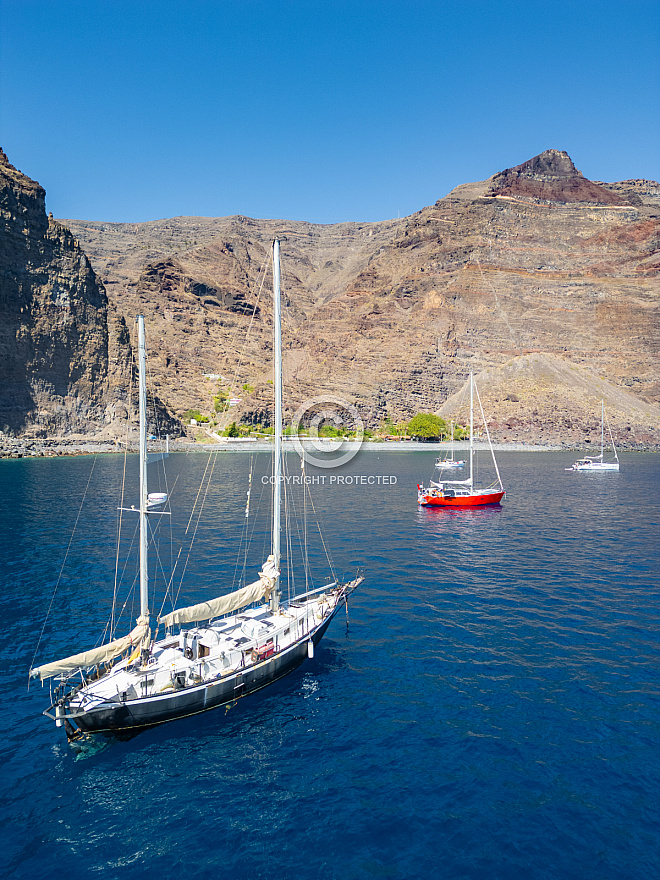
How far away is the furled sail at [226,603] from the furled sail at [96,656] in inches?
43.8

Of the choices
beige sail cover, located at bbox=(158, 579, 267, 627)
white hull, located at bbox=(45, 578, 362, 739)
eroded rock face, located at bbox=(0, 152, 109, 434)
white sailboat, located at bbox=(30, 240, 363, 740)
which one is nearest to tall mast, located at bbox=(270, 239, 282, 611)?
white sailboat, located at bbox=(30, 240, 363, 740)

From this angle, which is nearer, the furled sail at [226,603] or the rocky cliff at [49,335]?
the furled sail at [226,603]

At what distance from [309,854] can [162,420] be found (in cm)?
18784

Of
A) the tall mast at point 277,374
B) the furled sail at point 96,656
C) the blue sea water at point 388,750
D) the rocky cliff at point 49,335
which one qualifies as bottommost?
the blue sea water at point 388,750

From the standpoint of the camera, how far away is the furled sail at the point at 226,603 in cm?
2433

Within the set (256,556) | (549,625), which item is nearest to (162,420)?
(256,556)

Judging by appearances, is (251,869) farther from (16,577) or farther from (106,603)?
(16,577)

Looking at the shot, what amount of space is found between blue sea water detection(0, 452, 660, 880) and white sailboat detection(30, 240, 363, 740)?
49.0 inches

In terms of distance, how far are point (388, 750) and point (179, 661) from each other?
30.4ft

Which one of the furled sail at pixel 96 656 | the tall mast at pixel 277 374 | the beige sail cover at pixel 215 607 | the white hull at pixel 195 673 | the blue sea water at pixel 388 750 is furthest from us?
the tall mast at pixel 277 374

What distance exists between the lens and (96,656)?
21375mm

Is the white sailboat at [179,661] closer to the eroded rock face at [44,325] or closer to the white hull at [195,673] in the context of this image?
the white hull at [195,673]

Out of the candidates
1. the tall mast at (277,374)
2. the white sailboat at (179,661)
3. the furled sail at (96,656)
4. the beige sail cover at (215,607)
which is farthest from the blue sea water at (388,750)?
the tall mast at (277,374)

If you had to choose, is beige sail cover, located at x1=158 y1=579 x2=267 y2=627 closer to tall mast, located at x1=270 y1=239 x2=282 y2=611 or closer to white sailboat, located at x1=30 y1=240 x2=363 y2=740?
white sailboat, located at x1=30 y1=240 x2=363 y2=740
